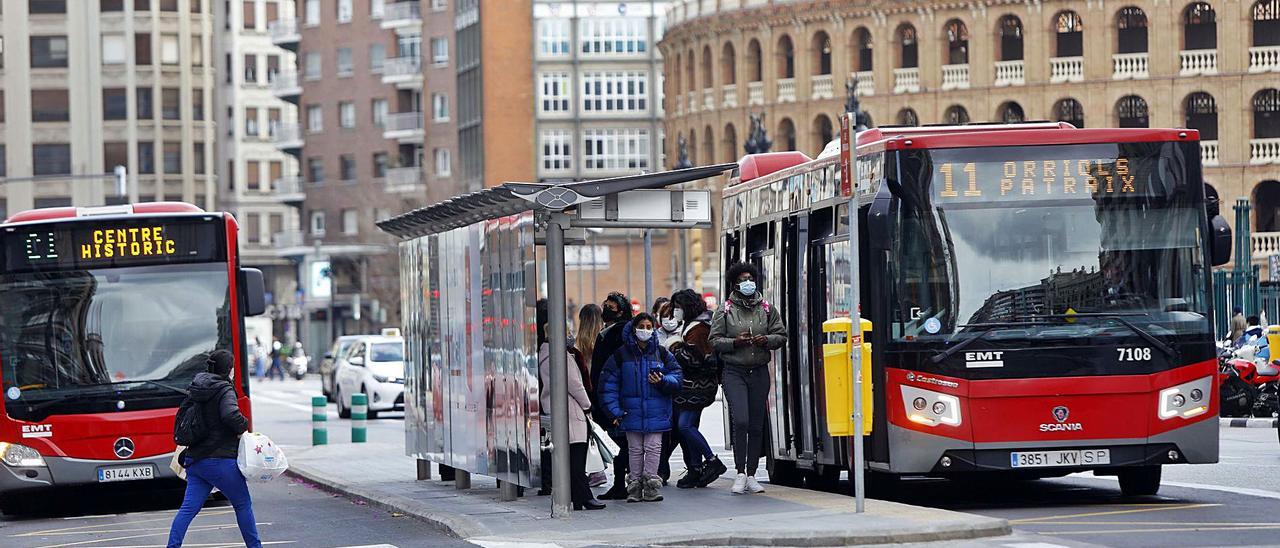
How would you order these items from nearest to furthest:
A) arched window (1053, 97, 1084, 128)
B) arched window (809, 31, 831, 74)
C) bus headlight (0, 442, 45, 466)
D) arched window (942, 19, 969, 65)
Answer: bus headlight (0, 442, 45, 466) → arched window (1053, 97, 1084, 128) → arched window (942, 19, 969, 65) → arched window (809, 31, 831, 74)

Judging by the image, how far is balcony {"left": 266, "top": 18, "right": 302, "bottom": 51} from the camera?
115m

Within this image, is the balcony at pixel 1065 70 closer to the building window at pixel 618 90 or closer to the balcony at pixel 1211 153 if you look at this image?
the balcony at pixel 1211 153

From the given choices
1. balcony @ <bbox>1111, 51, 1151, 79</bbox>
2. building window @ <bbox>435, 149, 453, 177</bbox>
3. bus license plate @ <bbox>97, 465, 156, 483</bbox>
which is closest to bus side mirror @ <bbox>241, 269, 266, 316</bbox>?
bus license plate @ <bbox>97, 465, 156, 483</bbox>

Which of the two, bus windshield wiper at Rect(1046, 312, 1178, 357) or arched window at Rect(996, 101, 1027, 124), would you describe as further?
arched window at Rect(996, 101, 1027, 124)

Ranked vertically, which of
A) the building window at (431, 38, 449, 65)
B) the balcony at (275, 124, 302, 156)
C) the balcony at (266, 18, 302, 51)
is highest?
the balcony at (266, 18, 302, 51)

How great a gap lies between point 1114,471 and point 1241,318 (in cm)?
1803

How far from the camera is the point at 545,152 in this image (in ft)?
356

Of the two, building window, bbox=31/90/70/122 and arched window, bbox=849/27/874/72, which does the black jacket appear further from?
building window, bbox=31/90/70/122

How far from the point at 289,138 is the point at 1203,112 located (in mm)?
53113

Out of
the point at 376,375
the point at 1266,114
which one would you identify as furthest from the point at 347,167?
the point at 376,375

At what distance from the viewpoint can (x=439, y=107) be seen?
111m

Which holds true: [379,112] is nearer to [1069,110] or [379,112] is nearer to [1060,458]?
[1069,110]

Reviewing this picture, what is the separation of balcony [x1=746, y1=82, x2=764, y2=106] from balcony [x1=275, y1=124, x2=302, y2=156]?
112 ft

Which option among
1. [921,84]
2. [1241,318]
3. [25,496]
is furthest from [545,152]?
[25,496]
